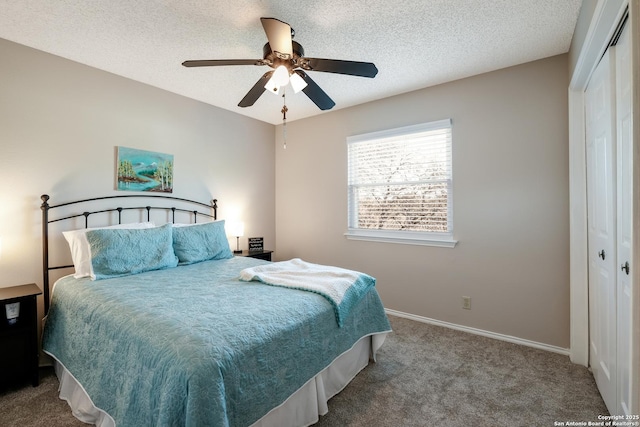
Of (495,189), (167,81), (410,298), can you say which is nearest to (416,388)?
(410,298)

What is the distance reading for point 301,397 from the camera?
1.72 m

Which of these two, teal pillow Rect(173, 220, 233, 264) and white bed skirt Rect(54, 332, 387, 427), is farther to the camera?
teal pillow Rect(173, 220, 233, 264)

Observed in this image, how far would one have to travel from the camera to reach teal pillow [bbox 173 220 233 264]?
9.64ft

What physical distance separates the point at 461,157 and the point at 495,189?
0.46 m

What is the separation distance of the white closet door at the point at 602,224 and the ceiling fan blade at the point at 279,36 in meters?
1.83

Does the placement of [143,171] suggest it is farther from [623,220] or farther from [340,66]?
[623,220]

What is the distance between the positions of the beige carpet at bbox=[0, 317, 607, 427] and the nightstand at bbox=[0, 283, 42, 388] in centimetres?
12

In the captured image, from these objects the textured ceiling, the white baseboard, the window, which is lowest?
the white baseboard

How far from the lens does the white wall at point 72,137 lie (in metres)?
2.42

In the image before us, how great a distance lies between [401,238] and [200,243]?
7.19 ft

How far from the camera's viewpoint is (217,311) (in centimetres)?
163

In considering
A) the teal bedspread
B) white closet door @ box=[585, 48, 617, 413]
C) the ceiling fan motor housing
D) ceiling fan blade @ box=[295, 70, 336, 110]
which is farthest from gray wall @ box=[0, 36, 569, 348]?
the ceiling fan motor housing

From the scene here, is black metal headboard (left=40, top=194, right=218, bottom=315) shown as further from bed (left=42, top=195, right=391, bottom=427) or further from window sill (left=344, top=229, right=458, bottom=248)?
window sill (left=344, top=229, right=458, bottom=248)

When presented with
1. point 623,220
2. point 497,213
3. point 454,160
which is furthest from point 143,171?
point 623,220
